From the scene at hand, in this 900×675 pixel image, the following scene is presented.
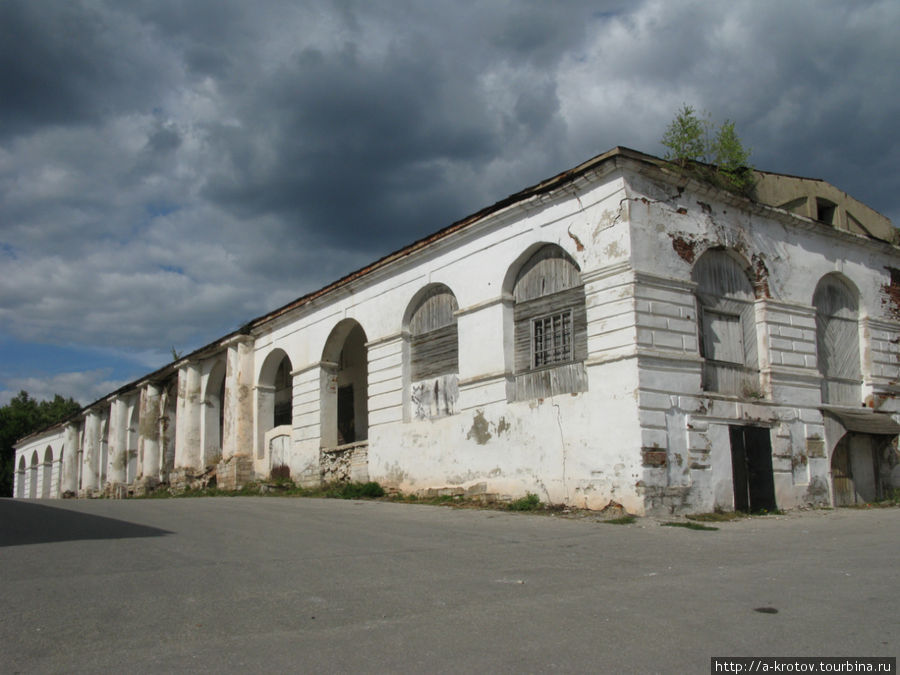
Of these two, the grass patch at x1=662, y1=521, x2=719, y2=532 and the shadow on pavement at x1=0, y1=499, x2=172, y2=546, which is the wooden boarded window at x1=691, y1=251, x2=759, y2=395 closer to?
the grass patch at x1=662, y1=521, x2=719, y2=532

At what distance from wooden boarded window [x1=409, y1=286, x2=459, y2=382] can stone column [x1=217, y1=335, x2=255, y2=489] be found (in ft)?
25.1

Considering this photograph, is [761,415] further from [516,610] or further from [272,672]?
[272,672]

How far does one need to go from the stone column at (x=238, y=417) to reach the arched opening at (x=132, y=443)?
9.44 meters

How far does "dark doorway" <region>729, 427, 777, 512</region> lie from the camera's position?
1280 centimetres

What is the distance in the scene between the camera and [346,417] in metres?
22.7

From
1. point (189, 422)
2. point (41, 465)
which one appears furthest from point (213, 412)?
point (41, 465)

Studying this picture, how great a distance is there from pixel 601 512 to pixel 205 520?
237 inches

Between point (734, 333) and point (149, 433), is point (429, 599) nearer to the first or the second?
point (734, 333)

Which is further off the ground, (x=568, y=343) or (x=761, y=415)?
(x=568, y=343)

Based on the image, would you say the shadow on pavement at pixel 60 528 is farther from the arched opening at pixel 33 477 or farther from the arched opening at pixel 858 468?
the arched opening at pixel 33 477

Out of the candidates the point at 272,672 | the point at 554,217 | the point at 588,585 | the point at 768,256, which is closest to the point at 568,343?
the point at 554,217

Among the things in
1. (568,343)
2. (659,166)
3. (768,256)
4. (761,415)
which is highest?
(659,166)

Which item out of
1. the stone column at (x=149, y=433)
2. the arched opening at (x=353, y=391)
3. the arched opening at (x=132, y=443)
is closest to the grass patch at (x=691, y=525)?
the arched opening at (x=353, y=391)

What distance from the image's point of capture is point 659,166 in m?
12.8
